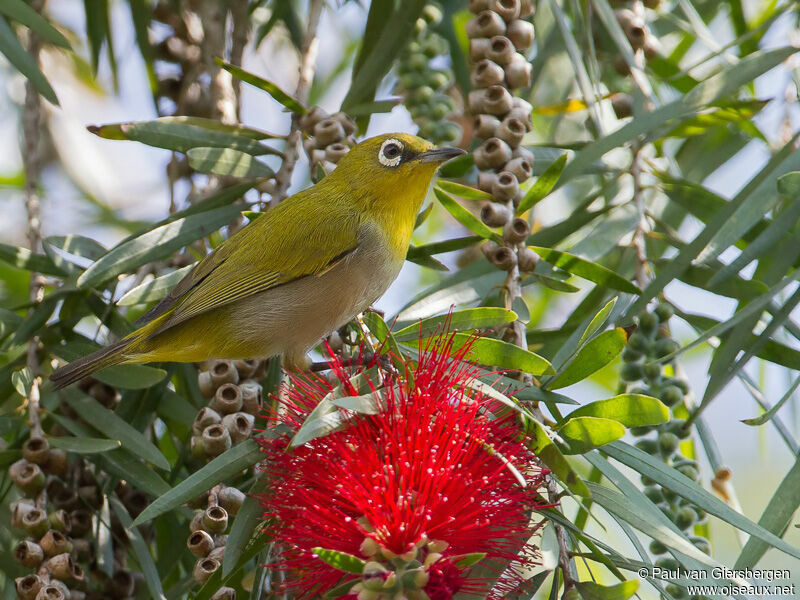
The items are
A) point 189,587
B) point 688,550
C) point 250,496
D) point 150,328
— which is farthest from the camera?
point 150,328

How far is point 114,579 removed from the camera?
104 inches

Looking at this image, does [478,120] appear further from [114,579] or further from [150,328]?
[114,579]

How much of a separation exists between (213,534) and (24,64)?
1.40m

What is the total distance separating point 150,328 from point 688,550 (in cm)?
187

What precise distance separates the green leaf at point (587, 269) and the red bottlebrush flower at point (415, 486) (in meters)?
0.58

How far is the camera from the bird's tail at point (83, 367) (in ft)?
8.70

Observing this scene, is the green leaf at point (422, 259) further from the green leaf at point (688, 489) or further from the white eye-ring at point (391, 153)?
the green leaf at point (688, 489)

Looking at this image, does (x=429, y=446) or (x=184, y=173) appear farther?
(x=184, y=173)

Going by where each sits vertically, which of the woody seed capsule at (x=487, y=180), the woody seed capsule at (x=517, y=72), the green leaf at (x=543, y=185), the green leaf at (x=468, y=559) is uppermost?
the woody seed capsule at (x=517, y=72)

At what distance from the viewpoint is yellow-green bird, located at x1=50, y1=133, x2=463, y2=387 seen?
10.4 feet

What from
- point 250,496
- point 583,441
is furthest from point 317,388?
point 583,441

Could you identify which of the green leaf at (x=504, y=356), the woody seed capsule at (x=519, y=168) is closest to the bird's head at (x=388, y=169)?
the woody seed capsule at (x=519, y=168)

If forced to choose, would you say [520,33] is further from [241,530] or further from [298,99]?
[241,530]

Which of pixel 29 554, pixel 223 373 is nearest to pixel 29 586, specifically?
pixel 29 554
